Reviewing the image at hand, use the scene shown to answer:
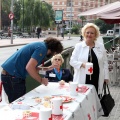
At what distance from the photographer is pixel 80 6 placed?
121 metres

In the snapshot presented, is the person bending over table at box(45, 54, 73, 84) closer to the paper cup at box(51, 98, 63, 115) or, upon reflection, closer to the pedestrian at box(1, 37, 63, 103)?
the pedestrian at box(1, 37, 63, 103)

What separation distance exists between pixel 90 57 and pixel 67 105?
1712mm

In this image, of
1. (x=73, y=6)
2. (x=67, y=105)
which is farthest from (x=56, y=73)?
(x=73, y=6)

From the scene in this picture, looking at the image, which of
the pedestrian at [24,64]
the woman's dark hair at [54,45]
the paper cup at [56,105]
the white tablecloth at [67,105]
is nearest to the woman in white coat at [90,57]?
the white tablecloth at [67,105]

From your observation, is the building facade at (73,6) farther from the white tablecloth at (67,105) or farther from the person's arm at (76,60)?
the white tablecloth at (67,105)

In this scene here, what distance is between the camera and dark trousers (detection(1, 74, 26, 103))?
186 inches

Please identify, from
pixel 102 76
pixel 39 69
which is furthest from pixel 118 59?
pixel 39 69

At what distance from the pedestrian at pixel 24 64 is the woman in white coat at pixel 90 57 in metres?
0.92

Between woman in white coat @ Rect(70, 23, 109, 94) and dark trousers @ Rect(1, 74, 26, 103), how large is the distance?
3.53 ft

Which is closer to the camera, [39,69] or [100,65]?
[39,69]

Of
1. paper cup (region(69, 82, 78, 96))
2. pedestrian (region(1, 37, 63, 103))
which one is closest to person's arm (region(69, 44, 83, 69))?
pedestrian (region(1, 37, 63, 103))

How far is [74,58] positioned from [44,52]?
1309mm

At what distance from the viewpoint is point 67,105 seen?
12.8ft

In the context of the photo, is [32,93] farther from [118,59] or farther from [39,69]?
[118,59]
